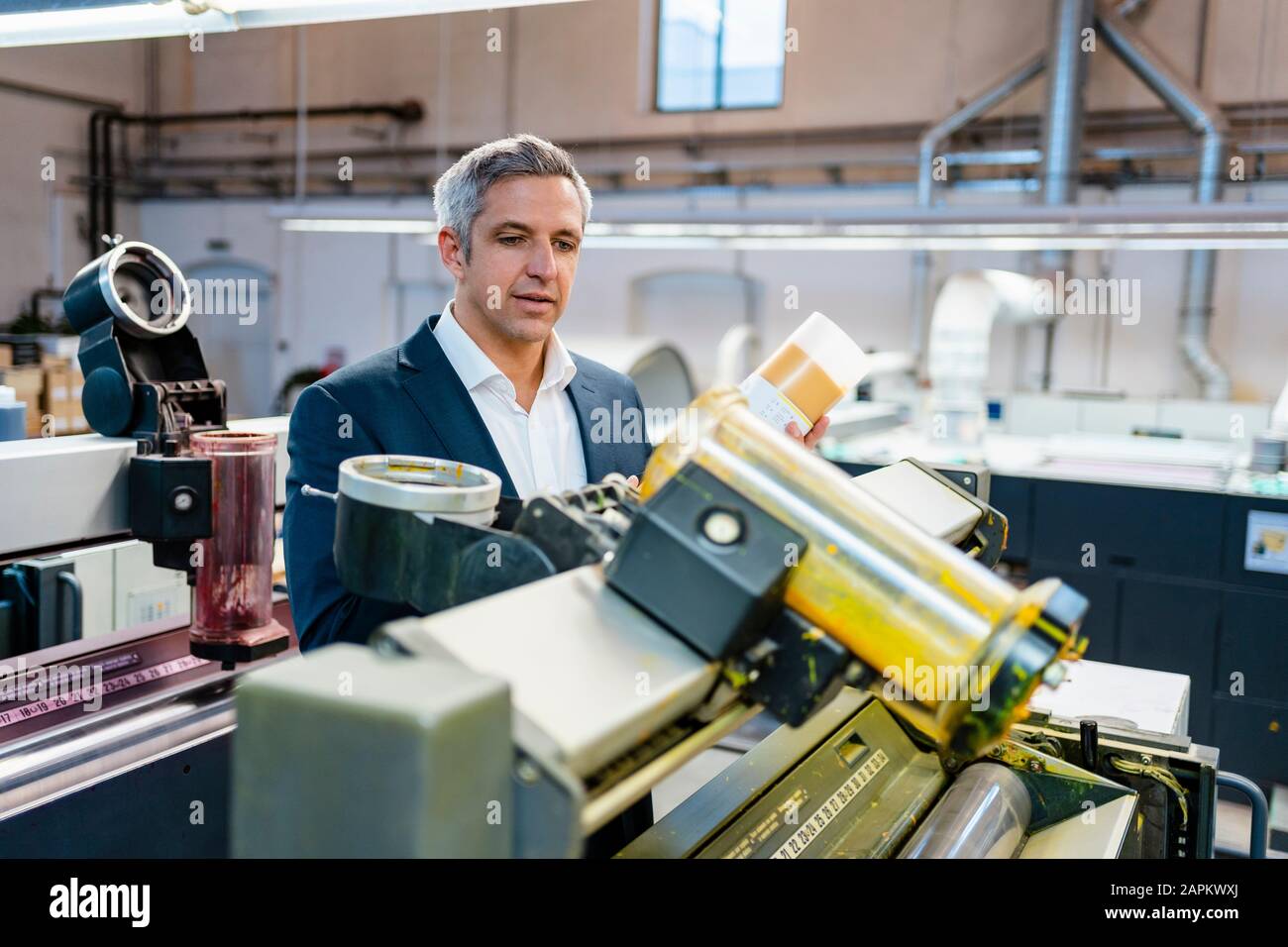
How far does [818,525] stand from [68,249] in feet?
36.3

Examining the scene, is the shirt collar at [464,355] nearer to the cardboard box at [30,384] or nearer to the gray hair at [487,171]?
the gray hair at [487,171]

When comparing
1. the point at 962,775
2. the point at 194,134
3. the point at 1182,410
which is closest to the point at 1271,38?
the point at 1182,410

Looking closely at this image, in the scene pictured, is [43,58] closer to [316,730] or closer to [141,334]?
[141,334]

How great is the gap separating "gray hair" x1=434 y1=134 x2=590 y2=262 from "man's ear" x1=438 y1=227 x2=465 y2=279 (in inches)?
0.4

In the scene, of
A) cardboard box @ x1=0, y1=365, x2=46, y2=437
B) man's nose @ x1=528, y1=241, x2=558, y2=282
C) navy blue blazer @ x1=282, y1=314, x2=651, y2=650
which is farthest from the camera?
cardboard box @ x1=0, y1=365, x2=46, y2=437

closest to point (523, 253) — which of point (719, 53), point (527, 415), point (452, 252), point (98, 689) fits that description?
point (452, 252)

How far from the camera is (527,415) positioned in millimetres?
1536

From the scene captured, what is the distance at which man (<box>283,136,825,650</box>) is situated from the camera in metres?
1.28

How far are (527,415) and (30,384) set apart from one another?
5.10m

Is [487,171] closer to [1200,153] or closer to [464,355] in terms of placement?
[464,355]

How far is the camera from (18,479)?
1.45 metres

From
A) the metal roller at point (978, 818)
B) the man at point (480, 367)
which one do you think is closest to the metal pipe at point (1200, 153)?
the man at point (480, 367)

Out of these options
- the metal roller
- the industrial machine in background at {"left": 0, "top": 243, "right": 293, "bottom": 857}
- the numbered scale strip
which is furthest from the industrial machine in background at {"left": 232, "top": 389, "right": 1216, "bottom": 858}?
the numbered scale strip

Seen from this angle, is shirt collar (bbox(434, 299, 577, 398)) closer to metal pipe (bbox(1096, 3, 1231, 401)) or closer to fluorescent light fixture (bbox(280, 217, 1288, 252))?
fluorescent light fixture (bbox(280, 217, 1288, 252))
